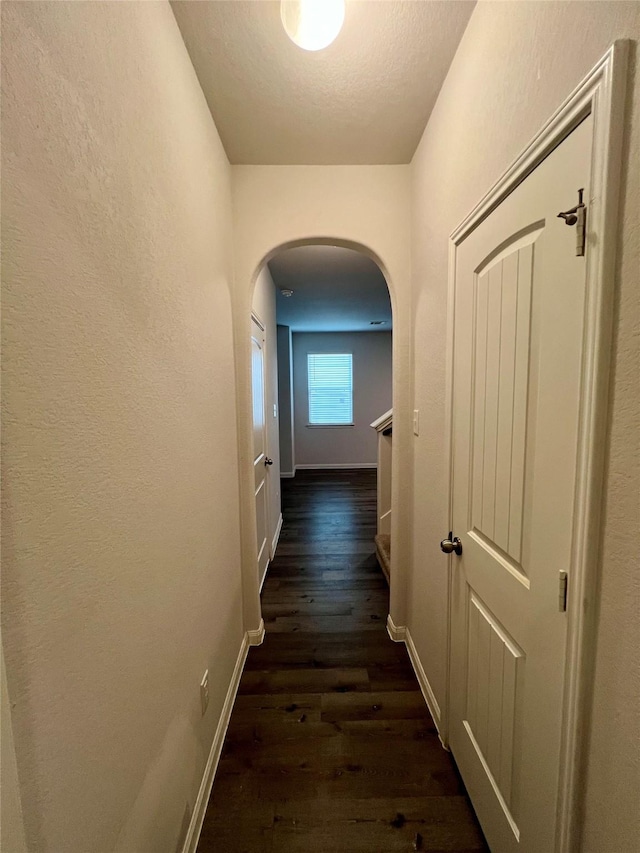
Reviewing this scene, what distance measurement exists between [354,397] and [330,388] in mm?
499

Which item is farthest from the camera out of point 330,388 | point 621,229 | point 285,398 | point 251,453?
point 330,388

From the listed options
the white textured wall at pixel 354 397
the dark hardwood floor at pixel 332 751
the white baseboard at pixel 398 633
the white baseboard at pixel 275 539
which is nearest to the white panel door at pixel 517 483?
the dark hardwood floor at pixel 332 751

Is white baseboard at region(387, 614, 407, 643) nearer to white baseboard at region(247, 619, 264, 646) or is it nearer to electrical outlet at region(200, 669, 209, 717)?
white baseboard at region(247, 619, 264, 646)

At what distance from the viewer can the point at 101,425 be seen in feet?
2.15

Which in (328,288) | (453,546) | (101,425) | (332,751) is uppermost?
(328,288)

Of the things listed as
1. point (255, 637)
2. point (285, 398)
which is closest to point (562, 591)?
point (255, 637)

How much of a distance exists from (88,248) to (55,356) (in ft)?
0.78

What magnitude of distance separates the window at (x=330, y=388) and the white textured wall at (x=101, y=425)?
16.8 ft

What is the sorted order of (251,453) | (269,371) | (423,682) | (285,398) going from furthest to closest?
(285,398), (269,371), (251,453), (423,682)

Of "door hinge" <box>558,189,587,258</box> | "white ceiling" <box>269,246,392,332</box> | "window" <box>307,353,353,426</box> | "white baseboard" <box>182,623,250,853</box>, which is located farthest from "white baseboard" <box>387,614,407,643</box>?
"window" <box>307,353,353,426</box>

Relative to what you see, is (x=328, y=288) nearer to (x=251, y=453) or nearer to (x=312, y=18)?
(x=251, y=453)

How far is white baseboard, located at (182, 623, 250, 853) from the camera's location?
105 centimetres

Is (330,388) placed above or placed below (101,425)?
above

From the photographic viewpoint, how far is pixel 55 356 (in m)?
0.54
